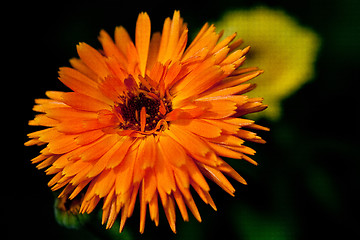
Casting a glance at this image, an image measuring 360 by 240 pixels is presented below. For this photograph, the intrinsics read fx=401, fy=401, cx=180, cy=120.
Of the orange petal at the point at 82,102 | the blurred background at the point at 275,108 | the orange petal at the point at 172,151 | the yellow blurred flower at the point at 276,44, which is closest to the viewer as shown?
the orange petal at the point at 172,151

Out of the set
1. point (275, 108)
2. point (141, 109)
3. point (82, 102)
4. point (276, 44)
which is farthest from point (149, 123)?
point (276, 44)

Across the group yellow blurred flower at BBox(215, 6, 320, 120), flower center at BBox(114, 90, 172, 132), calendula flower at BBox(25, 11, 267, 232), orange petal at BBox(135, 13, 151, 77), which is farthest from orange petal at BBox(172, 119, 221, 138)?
yellow blurred flower at BBox(215, 6, 320, 120)

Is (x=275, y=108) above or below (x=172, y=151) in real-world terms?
below

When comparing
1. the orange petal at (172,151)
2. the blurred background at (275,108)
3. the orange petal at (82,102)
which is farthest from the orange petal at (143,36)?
the blurred background at (275,108)

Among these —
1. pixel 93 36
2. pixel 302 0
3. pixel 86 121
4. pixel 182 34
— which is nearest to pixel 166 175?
pixel 86 121

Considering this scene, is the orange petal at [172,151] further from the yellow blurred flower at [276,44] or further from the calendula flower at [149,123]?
the yellow blurred flower at [276,44]

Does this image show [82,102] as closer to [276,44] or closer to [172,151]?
[172,151]

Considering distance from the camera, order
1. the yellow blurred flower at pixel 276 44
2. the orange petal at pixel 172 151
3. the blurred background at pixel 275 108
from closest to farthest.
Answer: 1. the orange petal at pixel 172 151
2. the blurred background at pixel 275 108
3. the yellow blurred flower at pixel 276 44
